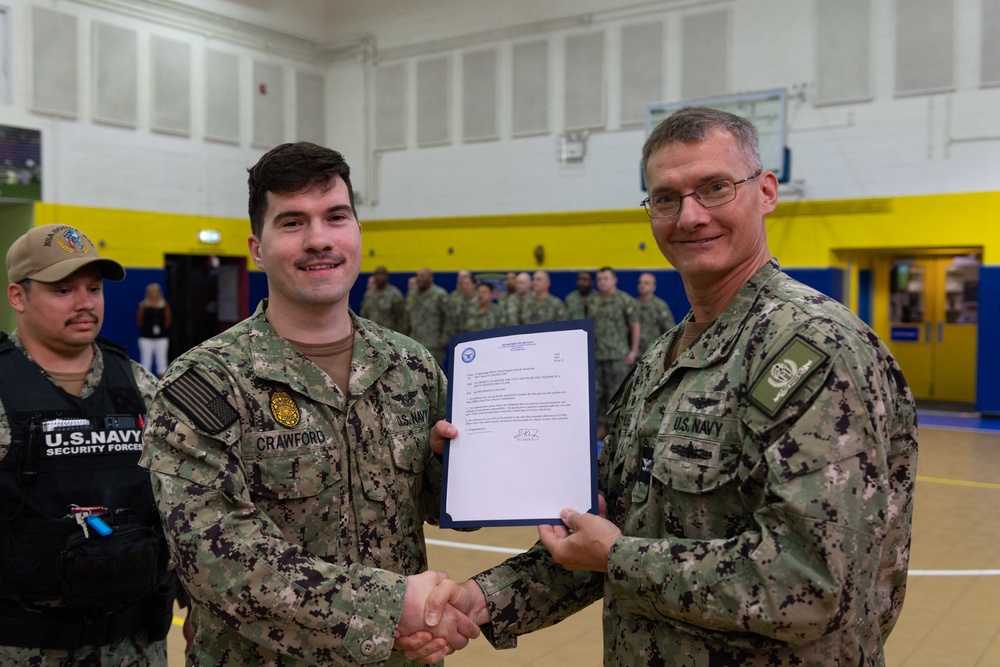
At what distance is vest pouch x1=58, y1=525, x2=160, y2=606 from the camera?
2570mm

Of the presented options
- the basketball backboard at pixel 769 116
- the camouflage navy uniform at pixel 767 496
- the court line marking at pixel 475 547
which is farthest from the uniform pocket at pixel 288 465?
the basketball backboard at pixel 769 116

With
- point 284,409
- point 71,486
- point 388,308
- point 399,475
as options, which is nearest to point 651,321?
point 388,308

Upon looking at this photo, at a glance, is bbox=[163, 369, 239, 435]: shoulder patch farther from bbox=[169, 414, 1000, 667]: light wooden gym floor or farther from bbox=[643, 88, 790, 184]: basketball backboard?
bbox=[643, 88, 790, 184]: basketball backboard

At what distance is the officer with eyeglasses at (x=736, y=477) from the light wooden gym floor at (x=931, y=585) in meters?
2.39

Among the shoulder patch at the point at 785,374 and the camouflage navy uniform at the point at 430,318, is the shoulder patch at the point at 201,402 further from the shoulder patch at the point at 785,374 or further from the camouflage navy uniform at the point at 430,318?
the camouflage navy uniform at the point at 430,318

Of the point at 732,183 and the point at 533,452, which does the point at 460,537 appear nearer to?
the point at 533,452

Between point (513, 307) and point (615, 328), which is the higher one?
point (513, 307)

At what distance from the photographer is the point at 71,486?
2.75m

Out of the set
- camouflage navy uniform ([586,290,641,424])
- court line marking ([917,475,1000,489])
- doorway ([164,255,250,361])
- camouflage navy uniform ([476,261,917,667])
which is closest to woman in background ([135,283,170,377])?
doorway ([164,255,250,361])

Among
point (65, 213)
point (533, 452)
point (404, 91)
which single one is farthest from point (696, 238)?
point (404, 91)

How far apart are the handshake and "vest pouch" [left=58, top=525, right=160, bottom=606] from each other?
3.60 feet

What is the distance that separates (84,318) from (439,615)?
176cm

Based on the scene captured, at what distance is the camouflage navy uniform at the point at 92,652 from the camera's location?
2.63 metres

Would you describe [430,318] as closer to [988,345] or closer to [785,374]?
[988,345]
